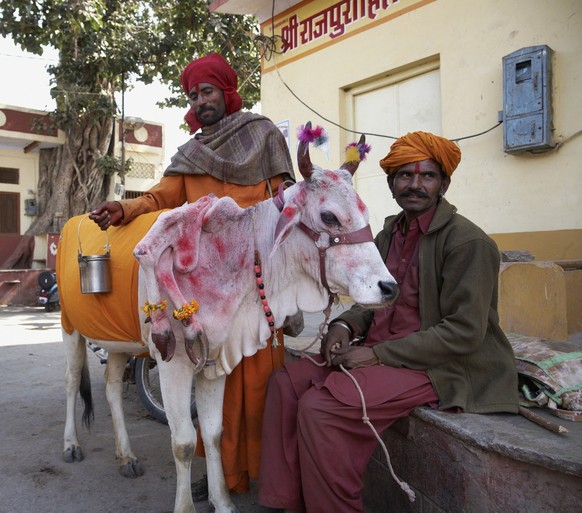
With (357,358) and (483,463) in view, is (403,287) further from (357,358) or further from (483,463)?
(483,463)

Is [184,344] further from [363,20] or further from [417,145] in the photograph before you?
[363,20]

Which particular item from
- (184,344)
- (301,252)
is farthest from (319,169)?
(184,344)

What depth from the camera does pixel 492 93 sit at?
5.54 metres

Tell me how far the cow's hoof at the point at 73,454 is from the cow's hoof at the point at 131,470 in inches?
14.4

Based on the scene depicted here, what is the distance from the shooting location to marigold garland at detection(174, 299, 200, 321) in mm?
2088

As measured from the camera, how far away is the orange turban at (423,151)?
7.48 ft

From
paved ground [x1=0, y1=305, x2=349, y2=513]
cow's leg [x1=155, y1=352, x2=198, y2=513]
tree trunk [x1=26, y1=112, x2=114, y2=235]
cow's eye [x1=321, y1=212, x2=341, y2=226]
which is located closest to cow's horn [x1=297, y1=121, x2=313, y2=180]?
cow's eye [x1=321, y1=212, x2=341, y2=226]

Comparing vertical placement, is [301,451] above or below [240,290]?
below

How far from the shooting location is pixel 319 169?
213 cm

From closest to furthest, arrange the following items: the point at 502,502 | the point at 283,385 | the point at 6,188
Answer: the point at 502,502 → the point at 283,385 → the point at 6,188

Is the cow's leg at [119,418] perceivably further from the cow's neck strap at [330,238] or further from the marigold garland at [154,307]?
the cow's neck strap at [330,238]

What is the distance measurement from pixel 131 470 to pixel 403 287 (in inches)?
74.1

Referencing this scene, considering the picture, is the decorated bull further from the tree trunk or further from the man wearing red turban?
the tree trunk

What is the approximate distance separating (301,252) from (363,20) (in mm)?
5667
